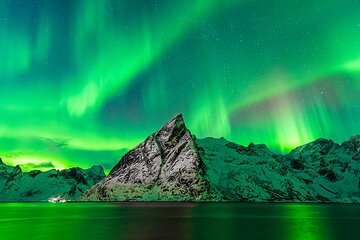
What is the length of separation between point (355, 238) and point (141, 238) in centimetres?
3742

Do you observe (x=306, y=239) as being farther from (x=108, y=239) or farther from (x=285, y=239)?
(x=108, y=239)

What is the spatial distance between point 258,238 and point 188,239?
1249 cm

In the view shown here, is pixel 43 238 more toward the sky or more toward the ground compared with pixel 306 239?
more toward the sky

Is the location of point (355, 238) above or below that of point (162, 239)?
below

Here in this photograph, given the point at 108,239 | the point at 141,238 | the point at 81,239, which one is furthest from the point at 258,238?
the point at 81,239

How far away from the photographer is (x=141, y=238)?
6225 centimetres

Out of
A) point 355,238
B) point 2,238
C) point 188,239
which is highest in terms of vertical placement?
point 2,238

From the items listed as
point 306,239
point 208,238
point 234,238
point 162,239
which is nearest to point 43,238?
point 162,239

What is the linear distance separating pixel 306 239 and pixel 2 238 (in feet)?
175

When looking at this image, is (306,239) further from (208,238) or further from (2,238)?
(2,238)

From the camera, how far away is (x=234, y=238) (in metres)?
64.6

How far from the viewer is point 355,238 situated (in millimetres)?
66375

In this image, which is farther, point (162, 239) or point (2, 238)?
point (2, 238)

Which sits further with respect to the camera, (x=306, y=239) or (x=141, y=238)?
(x=306, y=239)
